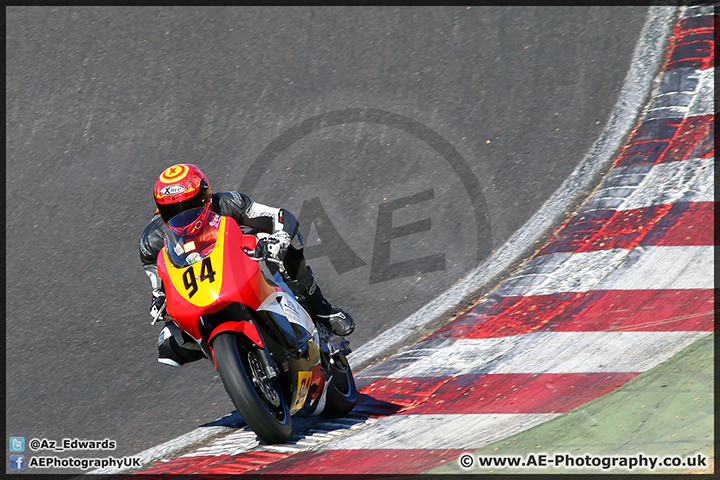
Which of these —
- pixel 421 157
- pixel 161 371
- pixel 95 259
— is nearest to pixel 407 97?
pixel 421 157

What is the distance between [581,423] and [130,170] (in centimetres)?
528

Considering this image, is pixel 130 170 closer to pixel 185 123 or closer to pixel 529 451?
pixel 185 123

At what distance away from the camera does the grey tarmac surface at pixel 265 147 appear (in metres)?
5.93

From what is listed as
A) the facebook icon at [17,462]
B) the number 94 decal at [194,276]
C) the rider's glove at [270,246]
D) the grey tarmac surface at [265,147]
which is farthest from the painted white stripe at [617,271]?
the facebook icon at [17,462]

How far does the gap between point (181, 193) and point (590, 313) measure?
10.0ft

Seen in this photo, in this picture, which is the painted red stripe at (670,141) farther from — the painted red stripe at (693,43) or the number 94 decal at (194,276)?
the number 94 decal at (194,276)

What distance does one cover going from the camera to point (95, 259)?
22.6 ft

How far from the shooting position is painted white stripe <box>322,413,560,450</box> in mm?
4340

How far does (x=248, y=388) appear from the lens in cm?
394

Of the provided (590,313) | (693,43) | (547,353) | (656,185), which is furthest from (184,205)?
(693,43)

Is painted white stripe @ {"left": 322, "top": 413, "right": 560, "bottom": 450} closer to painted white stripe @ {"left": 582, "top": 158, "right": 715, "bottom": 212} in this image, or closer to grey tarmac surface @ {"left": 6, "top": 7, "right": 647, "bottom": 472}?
grey tarmac surface @ {"left": 6, "top": 7, "right": 647, "bottom": 472}

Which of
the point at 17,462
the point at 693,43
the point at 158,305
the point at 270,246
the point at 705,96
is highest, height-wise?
the point at 693,43

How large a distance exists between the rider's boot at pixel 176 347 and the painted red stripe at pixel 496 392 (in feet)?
4.49

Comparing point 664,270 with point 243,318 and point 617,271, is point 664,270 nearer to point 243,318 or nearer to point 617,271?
point 617,271
